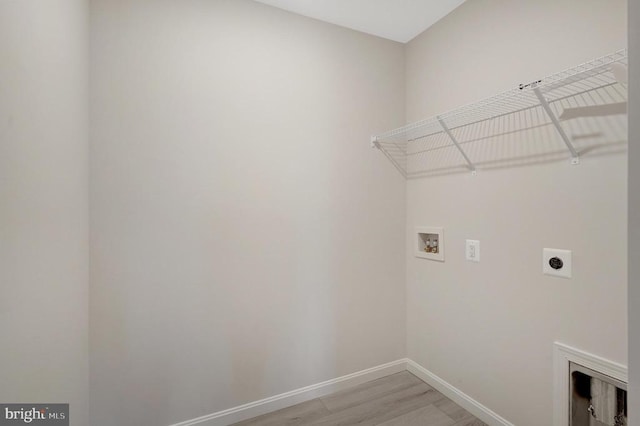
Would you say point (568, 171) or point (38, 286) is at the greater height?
point (568, 171)

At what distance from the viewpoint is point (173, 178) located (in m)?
1.52

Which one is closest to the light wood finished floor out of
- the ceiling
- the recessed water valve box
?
the recessed water valve box

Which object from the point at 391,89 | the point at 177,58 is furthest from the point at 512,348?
the point at 177,58

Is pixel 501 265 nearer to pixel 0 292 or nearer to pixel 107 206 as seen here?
pixel 0 292

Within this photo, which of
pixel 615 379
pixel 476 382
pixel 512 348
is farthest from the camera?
pixel 476 382

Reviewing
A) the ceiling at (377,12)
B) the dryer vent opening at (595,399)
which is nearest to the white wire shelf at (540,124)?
the ceiling at (377,12)

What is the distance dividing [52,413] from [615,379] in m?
2.05

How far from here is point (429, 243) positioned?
2076 millimetres

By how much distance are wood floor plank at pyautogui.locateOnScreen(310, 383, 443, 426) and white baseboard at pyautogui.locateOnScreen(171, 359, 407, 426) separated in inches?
7.2

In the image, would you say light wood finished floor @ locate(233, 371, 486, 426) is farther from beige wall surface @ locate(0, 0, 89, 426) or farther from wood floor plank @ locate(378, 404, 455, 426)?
beige wall surface @ locate(0, 0, 89, 426)

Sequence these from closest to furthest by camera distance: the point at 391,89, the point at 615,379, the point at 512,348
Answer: the point at 615,379 < the point at 512,348 < the point at 391,89

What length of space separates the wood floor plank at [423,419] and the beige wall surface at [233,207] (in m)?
0.41

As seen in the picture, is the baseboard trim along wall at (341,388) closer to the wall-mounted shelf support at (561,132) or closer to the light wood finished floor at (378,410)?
the light wood finished floor at (378,410)

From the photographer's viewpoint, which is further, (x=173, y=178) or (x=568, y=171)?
(x=173, y=178)
